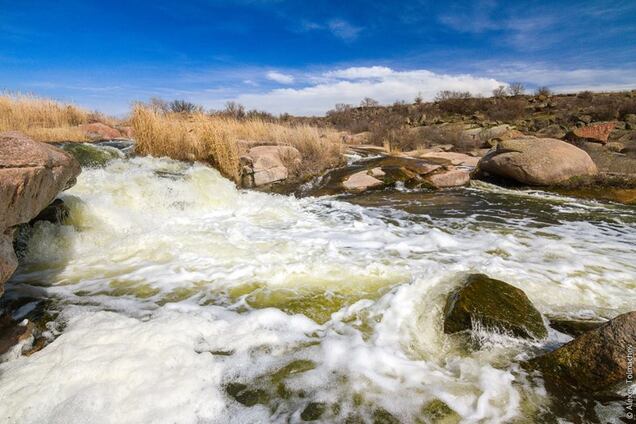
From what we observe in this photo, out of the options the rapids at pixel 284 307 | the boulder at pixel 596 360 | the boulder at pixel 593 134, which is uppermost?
the boulder at pixel 593 134

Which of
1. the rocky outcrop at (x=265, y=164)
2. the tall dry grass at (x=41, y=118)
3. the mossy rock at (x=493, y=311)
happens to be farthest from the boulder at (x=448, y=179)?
the tall dry grass at (x=41, y=118)

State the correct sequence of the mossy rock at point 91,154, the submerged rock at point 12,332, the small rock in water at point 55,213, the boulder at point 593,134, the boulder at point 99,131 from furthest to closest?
the boulder at point 593,134 < the boulder at point 99,131 < the mossy rock at point 91,154 < the small rock in water at point 55,213 < the submerged rock at point 12,332

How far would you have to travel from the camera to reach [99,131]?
43.3ft

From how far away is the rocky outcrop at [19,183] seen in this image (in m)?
2.43

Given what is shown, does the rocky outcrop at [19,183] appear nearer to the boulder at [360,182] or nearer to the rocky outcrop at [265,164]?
the rocky outcrop at [265,164]

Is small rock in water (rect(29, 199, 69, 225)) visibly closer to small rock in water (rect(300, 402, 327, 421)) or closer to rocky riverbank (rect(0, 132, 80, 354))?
rocky riverbank (rect(0, 132, 80, 354))

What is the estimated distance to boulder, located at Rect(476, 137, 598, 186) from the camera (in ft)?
28.7

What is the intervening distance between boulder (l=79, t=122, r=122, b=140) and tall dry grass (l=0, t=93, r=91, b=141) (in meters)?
0.45

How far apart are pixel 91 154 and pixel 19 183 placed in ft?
21.1

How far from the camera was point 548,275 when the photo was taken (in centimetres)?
360

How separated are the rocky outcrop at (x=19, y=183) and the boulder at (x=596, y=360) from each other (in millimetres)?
3608

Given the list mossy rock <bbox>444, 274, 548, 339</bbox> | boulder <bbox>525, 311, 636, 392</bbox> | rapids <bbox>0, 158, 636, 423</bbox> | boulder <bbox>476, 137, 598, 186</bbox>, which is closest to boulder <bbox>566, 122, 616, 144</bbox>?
boulder <bbox>476, 137, 598, 186</bbox>

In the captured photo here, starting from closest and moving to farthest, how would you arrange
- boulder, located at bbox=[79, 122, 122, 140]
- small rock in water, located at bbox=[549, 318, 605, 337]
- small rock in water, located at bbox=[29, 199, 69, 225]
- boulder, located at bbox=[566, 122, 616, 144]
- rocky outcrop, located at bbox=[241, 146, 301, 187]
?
small rock in water, located at bbox=[549, 318, 605, 337]
small rock in water, located at bbox=[29, 199, 69, 225]
rocky outcrop, located at bbox=[241, 146, 301, 187]
boulder, located at bbox=[79, 122, 122, 140]
boulder, located at bbox=[566, 122, 616, 144]

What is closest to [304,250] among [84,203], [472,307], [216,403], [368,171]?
[472,307]
